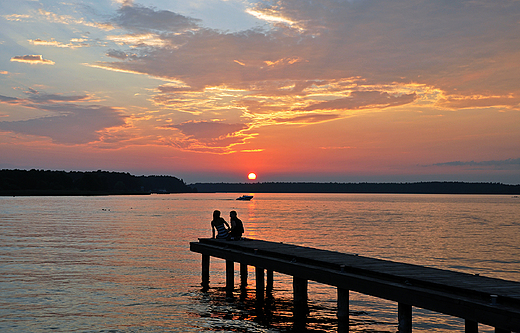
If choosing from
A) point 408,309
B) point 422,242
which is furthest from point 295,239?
point 408,309

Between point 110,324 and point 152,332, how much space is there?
6.38 ft

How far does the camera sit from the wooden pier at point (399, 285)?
11.0 meters

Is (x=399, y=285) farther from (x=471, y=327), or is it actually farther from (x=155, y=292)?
(x=155, y=292)

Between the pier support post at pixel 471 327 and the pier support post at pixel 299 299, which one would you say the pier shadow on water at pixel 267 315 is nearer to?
the pier support post at pixel 299 299

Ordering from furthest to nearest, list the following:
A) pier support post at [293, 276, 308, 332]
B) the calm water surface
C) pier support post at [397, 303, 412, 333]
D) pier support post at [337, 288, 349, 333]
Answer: pier support post at [293, 276, 308, 332] < the calm water surface < pier support post at [337, 288, 349, 333] < pier support post at [397, 303, 412, 333]

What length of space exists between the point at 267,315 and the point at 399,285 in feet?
24.5

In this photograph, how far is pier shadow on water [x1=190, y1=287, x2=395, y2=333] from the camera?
685 inches

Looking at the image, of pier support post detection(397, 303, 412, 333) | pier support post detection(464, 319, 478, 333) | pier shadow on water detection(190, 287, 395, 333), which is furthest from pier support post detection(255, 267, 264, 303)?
→ pier support post detection(464, 319, 478, 333)

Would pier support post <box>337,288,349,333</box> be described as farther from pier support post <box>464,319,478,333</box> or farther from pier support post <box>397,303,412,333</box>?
pier support post <box>464,319,478,333</box>

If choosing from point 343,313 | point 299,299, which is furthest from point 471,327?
point 299,299

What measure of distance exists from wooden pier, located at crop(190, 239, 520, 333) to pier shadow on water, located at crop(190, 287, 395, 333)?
2.15ft

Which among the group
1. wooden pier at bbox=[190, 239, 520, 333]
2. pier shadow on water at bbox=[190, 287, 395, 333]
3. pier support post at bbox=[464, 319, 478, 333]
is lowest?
pier shadow on water at bbox=[190, 287, 395, 333]

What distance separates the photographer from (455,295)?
474 inches

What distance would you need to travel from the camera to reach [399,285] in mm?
13320
